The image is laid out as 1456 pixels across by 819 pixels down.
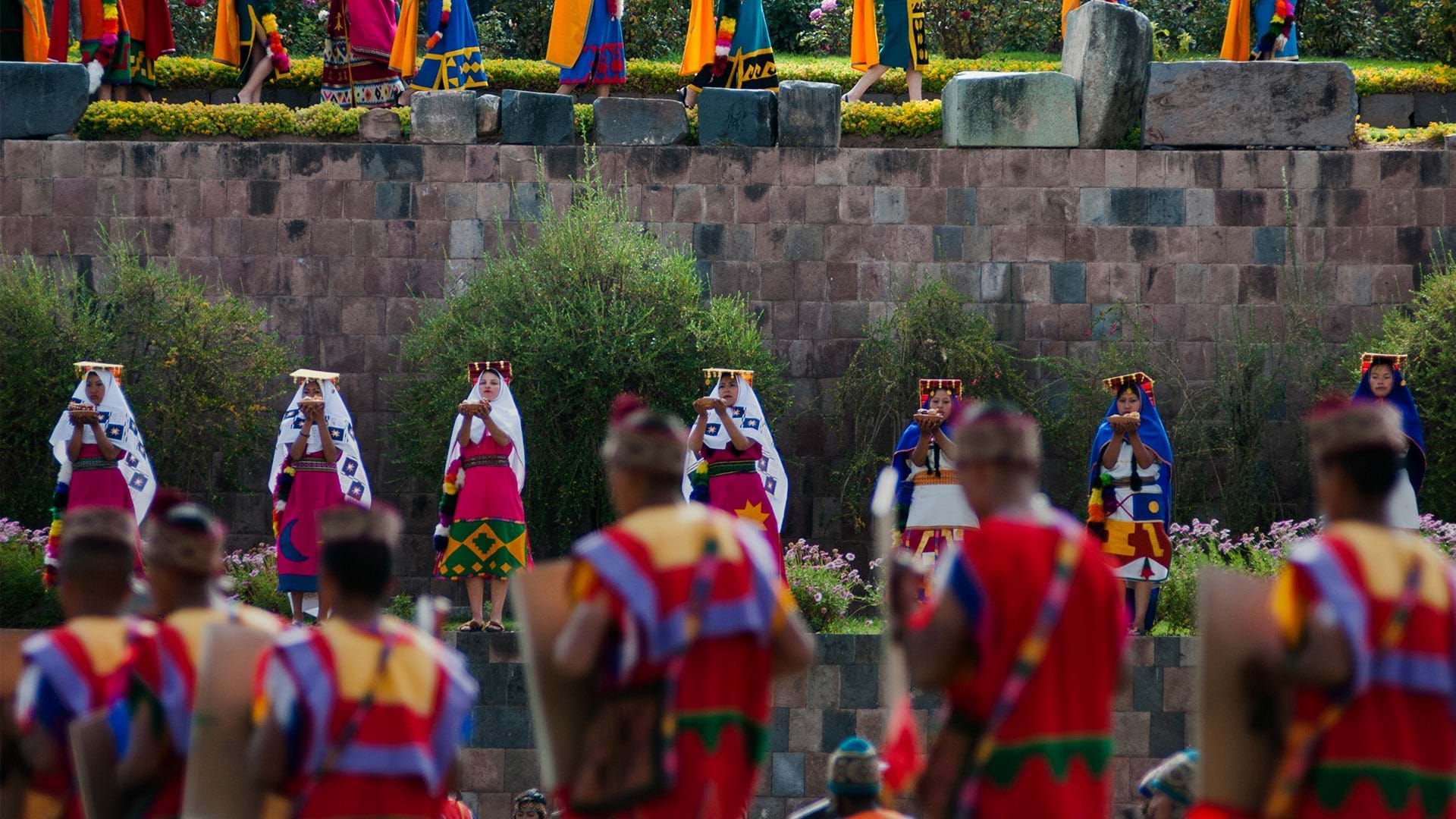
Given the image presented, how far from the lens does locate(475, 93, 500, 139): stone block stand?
14.8m

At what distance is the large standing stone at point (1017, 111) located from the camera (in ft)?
48.4

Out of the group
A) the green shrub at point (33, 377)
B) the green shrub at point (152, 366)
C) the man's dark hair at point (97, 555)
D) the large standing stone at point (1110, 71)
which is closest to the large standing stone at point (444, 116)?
the green shrub at point (152, 366)

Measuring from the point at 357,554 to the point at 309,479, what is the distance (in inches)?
298

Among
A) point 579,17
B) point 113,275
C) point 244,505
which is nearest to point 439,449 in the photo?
point 244,505

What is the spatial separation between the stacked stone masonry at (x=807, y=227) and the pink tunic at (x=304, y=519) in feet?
9.99

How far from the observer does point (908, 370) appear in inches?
557

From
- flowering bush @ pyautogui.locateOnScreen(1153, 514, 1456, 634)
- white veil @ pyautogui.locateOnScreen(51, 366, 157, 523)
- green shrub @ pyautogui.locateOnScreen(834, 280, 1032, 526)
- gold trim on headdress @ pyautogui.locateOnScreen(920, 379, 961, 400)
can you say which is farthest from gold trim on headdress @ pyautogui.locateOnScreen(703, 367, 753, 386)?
white veil @ pyautogui.locateOnScreen(51, 366, 157, 523)

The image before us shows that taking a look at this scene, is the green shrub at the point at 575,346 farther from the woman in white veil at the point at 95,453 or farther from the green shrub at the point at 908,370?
the woman in white veil at the point at 95,453

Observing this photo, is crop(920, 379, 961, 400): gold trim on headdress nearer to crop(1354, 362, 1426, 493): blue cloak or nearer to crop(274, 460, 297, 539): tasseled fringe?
crop(1354, 362, 1426, 493): blue cloak

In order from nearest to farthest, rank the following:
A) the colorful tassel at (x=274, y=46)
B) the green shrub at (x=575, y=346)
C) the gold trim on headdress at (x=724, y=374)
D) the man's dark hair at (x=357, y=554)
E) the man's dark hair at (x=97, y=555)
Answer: the man's dark hair at (x=357, y=554) → the man's dark hair at (x=97, y=555) → the gold trim on headdress at (x=724, y=374) → the green shrub at (x=575, y=346) → the colorful tassel at (x=274, y=46)

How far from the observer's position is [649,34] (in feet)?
70.8

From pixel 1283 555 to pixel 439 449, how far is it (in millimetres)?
6168

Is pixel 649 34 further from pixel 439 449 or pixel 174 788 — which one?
pixel 174 788

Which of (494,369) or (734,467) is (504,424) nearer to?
(494,369)
